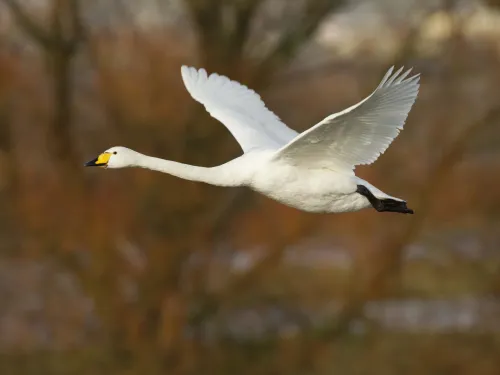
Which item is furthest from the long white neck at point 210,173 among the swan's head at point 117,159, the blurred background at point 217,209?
the blurred background at point 217,209

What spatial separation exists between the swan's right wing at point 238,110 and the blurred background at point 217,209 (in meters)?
4.81

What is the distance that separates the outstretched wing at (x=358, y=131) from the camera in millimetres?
Result: 5414

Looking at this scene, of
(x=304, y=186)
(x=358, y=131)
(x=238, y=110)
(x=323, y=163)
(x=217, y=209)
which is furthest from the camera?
(x=217, y=209)

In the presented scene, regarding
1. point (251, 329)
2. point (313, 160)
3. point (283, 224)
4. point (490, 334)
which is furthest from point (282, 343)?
point (313, 160)

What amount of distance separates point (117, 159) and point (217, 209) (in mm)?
6758

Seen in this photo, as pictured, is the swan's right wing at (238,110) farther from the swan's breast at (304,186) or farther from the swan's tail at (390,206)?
the swan's tail at (390,206)

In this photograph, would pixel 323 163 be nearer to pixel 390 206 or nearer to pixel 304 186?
pixel 304 186

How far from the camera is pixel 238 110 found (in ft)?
23.7

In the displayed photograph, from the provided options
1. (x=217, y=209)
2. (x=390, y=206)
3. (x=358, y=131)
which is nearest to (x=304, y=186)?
(x=358, y=131)

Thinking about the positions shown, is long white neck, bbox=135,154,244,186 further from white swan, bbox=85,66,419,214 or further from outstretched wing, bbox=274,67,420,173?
outstretched wing, bbox=274,67,420,173

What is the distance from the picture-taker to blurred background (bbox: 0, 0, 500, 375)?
12617 mm

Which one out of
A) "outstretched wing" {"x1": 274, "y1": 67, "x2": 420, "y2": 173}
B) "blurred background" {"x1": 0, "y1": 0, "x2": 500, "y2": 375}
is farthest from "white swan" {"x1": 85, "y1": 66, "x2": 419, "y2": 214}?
"blurred background" {"x1": 0, "y1": 0, "x2": 500, "y2": 375}

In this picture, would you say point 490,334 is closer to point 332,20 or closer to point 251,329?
point 251,329

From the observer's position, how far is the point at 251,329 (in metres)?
13.7
